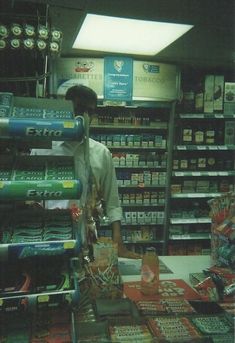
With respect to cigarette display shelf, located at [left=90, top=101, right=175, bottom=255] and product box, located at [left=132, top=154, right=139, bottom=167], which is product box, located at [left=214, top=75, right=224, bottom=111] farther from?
product box, located at [left=132, top=154, right=139, bottom=167]

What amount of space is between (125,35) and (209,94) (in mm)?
1724

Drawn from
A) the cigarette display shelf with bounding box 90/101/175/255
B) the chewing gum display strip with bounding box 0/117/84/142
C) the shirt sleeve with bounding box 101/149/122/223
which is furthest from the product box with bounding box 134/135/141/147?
the chewing gum display strip with bounding box 0/117/84/142

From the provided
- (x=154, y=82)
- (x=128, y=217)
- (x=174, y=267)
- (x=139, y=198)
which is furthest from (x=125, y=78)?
(x=174, y=267)

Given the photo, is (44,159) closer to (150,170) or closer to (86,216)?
(86,216)

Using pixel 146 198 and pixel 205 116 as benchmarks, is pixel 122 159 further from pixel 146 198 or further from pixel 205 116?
pixel 205 116

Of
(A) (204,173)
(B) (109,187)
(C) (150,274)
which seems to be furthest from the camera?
(A) (204,173)

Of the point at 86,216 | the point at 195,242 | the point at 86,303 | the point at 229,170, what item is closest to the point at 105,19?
the point at 86,216

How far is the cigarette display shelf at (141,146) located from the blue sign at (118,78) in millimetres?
171

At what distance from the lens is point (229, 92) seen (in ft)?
16.5

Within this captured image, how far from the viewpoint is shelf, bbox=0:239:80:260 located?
1.13 m

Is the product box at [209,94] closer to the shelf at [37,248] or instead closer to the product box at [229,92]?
the product box at [229,92]

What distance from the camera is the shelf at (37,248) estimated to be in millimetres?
1131

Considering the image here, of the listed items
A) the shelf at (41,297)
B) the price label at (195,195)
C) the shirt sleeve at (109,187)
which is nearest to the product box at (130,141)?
the price label at (195,195)

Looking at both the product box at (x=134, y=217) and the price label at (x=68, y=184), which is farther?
the product box at (x=134, y=217)
